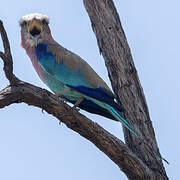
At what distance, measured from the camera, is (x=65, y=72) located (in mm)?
8023

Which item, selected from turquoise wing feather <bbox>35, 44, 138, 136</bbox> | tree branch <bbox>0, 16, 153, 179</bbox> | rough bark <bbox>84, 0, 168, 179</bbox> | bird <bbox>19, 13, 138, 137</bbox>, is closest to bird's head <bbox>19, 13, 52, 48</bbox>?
bird <bbox>19, 13, 138, 137</bbox>

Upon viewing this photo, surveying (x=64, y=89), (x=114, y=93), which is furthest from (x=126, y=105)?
(x=64, y=89)

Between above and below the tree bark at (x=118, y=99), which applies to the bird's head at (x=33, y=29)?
above

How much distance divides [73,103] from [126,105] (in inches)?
30.1

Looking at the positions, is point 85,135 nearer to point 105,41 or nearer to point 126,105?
point 126,105

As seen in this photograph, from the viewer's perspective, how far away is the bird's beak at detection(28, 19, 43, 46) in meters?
8.30

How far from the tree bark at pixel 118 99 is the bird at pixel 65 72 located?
0.41m

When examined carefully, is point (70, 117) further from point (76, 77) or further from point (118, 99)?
point (118, 99)

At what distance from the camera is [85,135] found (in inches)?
281

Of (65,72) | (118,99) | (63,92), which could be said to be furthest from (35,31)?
(118,99)

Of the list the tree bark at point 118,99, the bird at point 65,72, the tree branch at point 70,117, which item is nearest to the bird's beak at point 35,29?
the bird at point 65,72

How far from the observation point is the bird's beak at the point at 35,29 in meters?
8.30

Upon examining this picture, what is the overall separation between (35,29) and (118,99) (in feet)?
5.34

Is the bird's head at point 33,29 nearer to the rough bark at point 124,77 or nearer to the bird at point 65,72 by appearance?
the bird at point 65,72
